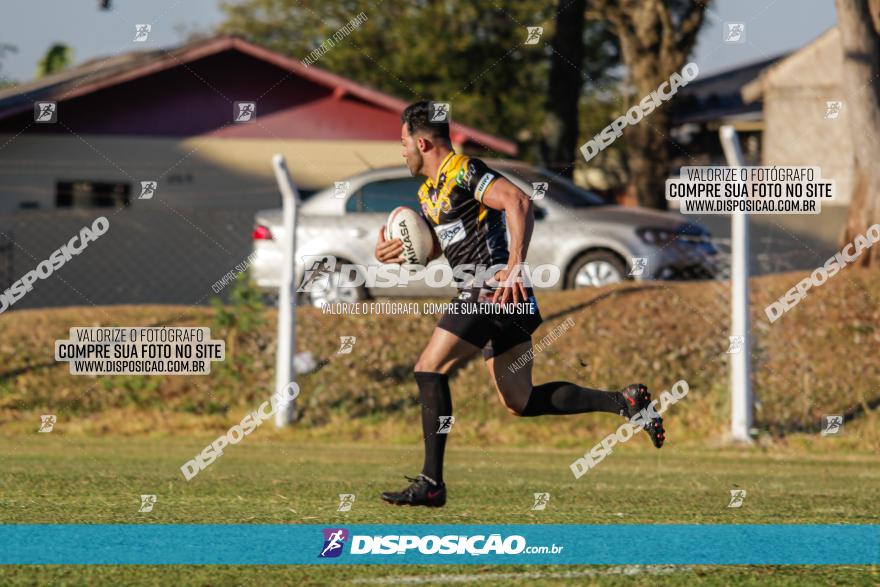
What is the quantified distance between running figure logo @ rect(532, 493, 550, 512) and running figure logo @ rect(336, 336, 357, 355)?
5288 mm

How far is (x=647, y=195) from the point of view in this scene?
22.6m

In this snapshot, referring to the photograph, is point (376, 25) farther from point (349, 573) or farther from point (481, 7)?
point (349, 573)

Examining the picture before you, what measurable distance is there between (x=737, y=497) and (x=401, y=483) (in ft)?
7.50

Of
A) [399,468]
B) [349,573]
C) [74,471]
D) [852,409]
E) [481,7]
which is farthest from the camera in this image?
[481,7]

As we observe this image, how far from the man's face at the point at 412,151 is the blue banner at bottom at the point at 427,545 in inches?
79.9

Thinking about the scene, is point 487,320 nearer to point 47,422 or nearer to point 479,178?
point 479,178

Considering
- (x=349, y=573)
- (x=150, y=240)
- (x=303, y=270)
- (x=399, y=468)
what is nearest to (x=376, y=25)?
(x=150, y=240)

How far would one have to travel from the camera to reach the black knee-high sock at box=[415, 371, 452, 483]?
25.8 ft

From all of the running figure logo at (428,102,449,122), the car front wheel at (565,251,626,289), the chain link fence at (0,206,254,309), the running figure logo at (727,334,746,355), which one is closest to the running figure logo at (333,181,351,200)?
the chain link fence at (0,206,254,309)

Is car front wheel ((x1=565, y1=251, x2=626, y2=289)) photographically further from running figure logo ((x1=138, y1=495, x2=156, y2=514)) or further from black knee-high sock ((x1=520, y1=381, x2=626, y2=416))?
running figure logo ((x1=138, y1=495, x2=156, y2=514))

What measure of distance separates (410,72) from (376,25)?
8.03 ft

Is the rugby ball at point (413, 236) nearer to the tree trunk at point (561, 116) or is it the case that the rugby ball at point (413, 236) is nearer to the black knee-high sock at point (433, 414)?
the black knee-high sock at point (433, 414)

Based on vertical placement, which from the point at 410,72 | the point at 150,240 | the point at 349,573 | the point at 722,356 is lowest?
the point at 349,573

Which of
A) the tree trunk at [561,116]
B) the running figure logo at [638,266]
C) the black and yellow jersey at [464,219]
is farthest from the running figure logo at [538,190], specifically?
the tree trunk at [561,116]
